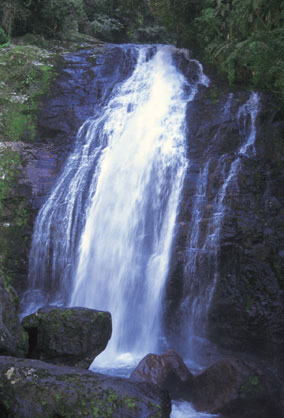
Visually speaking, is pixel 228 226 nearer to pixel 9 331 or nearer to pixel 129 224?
pixel 129 224

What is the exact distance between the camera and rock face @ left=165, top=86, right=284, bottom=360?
26.9 feet

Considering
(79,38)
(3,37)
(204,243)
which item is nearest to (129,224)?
(204,243)

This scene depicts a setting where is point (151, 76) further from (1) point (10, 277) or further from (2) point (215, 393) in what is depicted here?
(2) point (215, 393)

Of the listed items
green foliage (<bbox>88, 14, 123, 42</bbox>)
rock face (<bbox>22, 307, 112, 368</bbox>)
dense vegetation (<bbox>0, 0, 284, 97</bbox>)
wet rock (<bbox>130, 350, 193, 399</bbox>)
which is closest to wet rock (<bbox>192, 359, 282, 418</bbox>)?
wet rock (<bbox>130, 350, 193, 399</bbox>)

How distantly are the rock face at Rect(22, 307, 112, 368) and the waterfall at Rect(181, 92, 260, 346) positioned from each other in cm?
285

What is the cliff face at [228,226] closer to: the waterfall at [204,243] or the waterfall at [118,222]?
the waterfall at [204,243]

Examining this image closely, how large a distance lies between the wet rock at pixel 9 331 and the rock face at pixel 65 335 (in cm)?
30

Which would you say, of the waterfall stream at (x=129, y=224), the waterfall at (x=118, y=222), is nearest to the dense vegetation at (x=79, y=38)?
the waterfall stream at (x=129, y=224)

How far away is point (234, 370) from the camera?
6.14 metres

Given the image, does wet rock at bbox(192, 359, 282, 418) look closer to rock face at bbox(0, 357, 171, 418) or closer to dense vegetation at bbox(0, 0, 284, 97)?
rock face at bbox(0, 357, 171, 418)

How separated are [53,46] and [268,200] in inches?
450

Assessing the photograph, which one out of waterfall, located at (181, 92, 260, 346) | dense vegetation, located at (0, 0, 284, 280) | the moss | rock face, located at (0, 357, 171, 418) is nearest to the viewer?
rock face, located at (0, 357, 171, 418)

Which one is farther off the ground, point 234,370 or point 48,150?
point 48,150

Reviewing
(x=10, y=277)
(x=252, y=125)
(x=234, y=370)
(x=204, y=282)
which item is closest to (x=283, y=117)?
(x=252, y=125)
